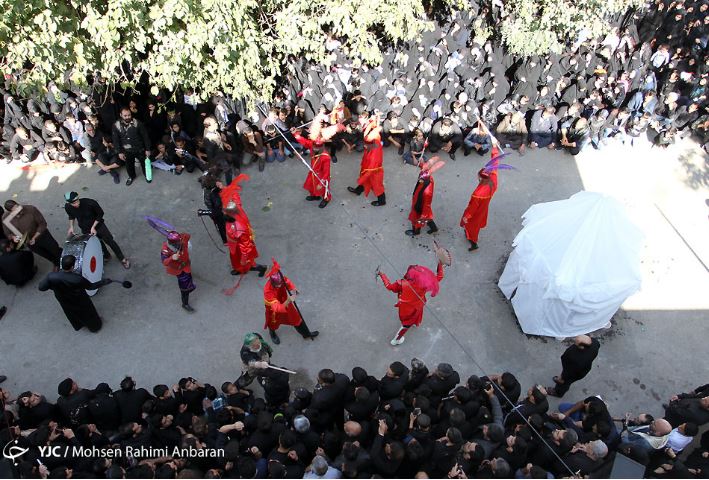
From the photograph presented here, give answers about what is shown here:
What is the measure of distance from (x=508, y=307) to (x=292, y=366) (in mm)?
3151

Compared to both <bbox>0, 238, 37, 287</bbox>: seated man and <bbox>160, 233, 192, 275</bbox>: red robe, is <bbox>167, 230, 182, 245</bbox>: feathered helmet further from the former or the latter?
<bbox>0, 238, 37, 287</bbox>: seated man

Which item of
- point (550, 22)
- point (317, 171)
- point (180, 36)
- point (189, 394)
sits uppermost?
point (180, 36)

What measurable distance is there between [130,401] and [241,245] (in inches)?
99.3

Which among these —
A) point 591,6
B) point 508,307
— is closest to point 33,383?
point 508,307

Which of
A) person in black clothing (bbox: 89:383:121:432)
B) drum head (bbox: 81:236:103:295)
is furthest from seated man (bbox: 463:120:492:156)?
person in black clothing (bbox: 89:383:121:432)

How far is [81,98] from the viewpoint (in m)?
9.44

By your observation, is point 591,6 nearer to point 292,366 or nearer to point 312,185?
point 312,185

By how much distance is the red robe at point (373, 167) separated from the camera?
8469 millimetres

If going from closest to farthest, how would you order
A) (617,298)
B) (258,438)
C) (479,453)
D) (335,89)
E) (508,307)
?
(479,453), (258,438), (617,298), (508,307), (335,89)

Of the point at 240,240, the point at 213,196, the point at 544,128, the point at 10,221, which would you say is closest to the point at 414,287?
the point at 240,240

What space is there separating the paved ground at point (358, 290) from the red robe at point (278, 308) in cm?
50

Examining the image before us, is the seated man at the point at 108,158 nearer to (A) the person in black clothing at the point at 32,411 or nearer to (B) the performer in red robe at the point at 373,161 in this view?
(B) the performer in red robe at the point at 373,161

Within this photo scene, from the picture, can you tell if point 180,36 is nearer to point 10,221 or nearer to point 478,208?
point 10,221

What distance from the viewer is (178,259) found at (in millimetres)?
6773
